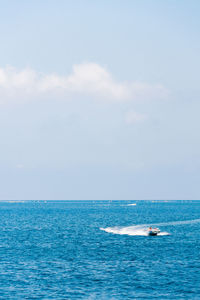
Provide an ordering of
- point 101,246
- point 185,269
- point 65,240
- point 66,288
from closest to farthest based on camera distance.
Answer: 1. point 66,288
2. point 185,269
3. point 101,246
4. point 65,240

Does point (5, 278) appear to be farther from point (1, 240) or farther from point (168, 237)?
point (168, 237)

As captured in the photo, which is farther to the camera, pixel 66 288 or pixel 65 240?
pixel 65 240

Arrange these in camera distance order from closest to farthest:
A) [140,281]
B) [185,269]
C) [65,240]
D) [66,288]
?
[66,288], [140,281], [185,269], [65,240]

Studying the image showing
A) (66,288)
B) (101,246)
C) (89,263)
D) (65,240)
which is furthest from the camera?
(65,240)

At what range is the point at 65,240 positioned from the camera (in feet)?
334

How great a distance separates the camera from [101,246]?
90.1 m

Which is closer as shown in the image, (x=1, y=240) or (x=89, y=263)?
(x=89, y=263)

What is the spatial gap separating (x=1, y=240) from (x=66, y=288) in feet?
173

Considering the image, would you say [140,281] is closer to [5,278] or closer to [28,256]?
[5,278]

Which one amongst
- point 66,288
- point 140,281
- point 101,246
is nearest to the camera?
point 66,288

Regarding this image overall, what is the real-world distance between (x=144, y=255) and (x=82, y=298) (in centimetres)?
3134

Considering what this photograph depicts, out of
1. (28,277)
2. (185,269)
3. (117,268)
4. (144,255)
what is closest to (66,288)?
(28,277)

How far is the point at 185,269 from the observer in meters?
64.8

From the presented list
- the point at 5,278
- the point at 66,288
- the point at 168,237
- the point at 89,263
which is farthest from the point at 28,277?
Result: the point at 168,237
